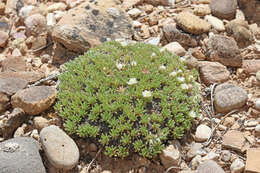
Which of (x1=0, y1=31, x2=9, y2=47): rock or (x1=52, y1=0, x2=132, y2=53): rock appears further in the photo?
(x1=0, y1=31, x2=9, y2=47): rock

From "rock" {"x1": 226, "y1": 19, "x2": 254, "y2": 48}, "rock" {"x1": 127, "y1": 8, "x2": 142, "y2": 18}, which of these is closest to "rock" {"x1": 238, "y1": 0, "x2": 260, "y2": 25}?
"rock" {"x1": 226, "y1": 19, "x2": 254, "y2": 48}

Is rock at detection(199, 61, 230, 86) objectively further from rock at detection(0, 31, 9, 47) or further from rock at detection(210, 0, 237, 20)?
rock at detection(0, 31, 9, 47)

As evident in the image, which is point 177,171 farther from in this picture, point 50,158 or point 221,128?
point 50,158

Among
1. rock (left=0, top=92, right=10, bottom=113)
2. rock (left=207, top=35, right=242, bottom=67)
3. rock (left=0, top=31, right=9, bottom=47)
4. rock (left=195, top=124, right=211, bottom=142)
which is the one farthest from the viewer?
rock (left=0, top=31, right=9, bottom=47)

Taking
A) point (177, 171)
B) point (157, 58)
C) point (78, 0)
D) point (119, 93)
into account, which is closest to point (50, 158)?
point (119, 93)

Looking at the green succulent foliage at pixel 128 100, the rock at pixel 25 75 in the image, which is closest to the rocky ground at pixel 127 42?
the rock at pixel 25 75

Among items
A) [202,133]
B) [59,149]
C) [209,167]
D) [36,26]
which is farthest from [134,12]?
[209,167]

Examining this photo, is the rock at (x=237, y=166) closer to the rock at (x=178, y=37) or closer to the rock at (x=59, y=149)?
the rock at (x=59, y=149)
